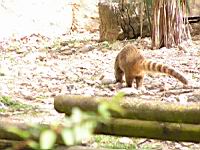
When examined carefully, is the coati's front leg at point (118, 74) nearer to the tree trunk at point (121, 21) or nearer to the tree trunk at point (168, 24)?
the tree trunk at point (168, 24)

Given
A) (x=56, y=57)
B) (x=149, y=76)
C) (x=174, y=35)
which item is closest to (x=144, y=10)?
(x=174, y=35)

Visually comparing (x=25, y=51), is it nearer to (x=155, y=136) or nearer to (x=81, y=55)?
(x=81, y=55)

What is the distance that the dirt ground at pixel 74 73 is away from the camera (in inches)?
209

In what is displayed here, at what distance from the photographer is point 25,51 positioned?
402 inches

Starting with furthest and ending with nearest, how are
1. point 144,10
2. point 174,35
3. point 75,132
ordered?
point 144,10, point 174,35, point 75,132

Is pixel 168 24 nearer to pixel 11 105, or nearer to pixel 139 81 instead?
pixel 139 81

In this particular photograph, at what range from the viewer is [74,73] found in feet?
24.0

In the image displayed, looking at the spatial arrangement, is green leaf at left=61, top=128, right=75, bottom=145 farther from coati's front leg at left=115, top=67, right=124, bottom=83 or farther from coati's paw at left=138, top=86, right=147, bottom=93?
coati's front leg at left=115, top=67, right=124, bottom=83

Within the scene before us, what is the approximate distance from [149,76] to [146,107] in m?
3.98

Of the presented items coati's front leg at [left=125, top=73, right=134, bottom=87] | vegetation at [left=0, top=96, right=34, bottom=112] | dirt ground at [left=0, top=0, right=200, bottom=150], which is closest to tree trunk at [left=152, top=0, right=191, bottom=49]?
dirt ground at [left=0, top=0, right=200, bottom=150]

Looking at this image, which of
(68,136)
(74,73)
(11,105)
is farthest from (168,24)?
(68,136)

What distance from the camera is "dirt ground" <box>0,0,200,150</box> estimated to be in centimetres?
531

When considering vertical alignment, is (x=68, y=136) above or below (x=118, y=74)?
above

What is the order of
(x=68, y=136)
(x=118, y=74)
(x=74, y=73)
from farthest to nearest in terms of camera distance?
Answer: (x=74, y=73) → (x=118, y=74) → (x=68, y=136)
